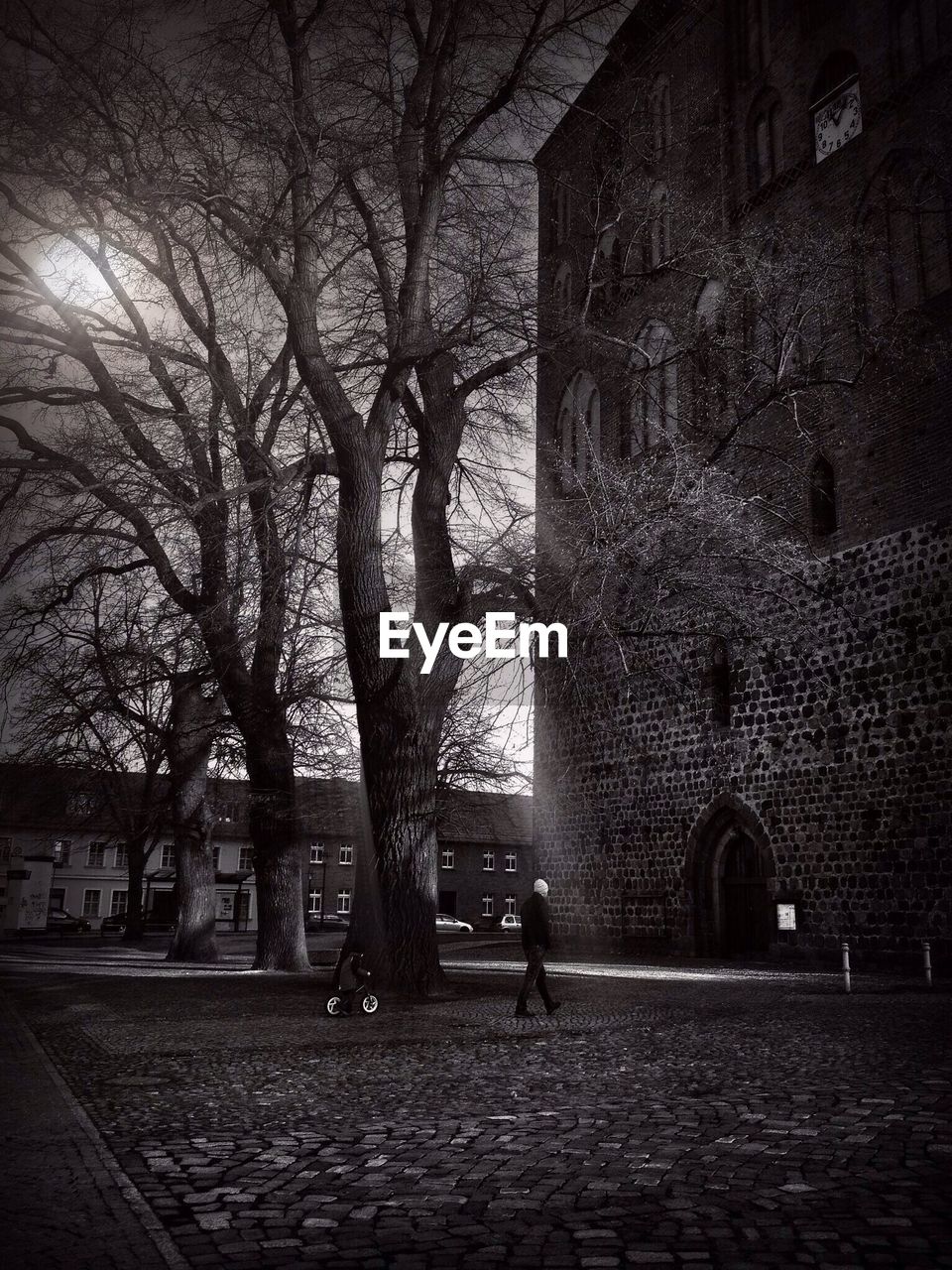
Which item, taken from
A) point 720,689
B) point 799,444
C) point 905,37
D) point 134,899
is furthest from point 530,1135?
point 134,899

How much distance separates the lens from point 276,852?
16.8 metres

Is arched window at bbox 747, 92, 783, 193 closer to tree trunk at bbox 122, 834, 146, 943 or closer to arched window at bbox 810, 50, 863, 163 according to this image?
arched window at bbox 810, 50, 863, 163

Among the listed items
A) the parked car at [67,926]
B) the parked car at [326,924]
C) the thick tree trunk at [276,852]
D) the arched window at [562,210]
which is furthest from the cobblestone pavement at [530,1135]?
the parked car at [326,924]

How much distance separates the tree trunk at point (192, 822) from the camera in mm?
18656

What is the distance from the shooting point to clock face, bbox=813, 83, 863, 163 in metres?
19.2

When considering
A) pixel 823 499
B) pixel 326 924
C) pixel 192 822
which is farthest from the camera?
pixel 326 924

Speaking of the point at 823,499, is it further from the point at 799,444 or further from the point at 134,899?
the point at 134,899

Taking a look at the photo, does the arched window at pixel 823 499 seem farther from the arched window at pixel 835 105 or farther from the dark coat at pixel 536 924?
the dark coat at pixel 536 924

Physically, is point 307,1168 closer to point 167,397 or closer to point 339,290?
point 339,290

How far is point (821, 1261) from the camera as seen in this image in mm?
3330

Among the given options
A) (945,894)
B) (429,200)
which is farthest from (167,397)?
(945,894)

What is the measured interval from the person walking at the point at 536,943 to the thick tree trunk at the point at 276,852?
20.1 ft

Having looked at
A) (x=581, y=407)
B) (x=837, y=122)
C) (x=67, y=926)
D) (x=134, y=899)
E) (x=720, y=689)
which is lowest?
(x=67, y=926)

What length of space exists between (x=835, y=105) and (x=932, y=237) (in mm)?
4270
